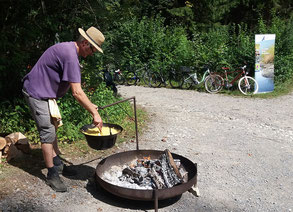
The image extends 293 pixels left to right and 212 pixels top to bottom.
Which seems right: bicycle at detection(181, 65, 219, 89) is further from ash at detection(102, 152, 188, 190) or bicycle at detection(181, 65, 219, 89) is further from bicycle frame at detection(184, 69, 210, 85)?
ash at detection(102, 152, 188, 190)

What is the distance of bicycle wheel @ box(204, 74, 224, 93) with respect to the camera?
466 inches

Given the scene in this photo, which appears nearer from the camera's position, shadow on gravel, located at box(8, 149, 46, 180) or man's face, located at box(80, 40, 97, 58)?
man's face, located at box(80, 40, 97, 58)

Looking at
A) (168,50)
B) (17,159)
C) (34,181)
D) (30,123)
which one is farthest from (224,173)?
(168,50)

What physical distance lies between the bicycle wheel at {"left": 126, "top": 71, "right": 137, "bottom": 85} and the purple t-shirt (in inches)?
411

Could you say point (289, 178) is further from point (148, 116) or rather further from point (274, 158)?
point (148, 116)

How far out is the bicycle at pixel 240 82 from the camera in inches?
452

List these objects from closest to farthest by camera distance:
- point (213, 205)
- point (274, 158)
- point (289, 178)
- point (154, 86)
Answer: point (213, 205)
point (289, 178)
point (274, 158)
point (154, 86)

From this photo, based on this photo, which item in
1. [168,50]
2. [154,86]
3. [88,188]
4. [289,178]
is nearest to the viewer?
[88,188]

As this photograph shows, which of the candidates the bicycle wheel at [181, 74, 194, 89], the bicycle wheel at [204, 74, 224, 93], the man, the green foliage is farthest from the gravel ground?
the green foliage

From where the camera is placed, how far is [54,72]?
12.1 ft

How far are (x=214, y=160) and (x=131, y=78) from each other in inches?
366

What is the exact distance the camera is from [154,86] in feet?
44.9

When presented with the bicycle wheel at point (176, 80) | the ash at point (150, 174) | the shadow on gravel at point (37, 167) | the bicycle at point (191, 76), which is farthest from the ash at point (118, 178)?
the bicycle wheel at point (176, 80)

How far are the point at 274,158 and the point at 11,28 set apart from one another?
17.5 ft
